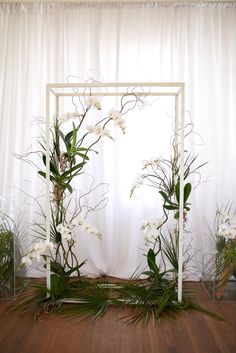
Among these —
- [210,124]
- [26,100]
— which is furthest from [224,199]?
[26,100]

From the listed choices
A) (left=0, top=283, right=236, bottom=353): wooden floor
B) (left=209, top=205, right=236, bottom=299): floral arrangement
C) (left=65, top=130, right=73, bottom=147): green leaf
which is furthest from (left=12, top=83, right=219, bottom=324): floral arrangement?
(left=209, top=205, right=236, bottom=299): floral arrangement

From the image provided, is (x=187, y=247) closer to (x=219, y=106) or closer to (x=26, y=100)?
(x=219, y=106)

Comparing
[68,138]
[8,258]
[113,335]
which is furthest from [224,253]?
[8,258]

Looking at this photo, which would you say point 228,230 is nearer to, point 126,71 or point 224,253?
point 224,253

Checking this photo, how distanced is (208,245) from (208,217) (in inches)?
10.6

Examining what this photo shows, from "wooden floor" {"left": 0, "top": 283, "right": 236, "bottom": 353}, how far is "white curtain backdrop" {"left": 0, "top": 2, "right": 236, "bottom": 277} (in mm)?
903

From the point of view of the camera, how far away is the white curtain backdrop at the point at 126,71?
3.07 metres

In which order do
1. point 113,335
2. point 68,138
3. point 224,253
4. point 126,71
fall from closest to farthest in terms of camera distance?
point 113,335
point 68,138
point 224,253
point 126,71

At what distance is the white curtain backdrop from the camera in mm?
3072

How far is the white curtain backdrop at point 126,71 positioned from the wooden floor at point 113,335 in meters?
0.90

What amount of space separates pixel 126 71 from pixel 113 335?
7.69 ft

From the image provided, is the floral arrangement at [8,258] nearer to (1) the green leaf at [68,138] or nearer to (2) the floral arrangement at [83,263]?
(2) the floral arrangement at [83,263]

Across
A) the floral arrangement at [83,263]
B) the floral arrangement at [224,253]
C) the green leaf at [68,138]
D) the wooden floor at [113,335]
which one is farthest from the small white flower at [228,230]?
the green leaf at [68,138]

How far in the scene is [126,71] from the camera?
3.10 meters
